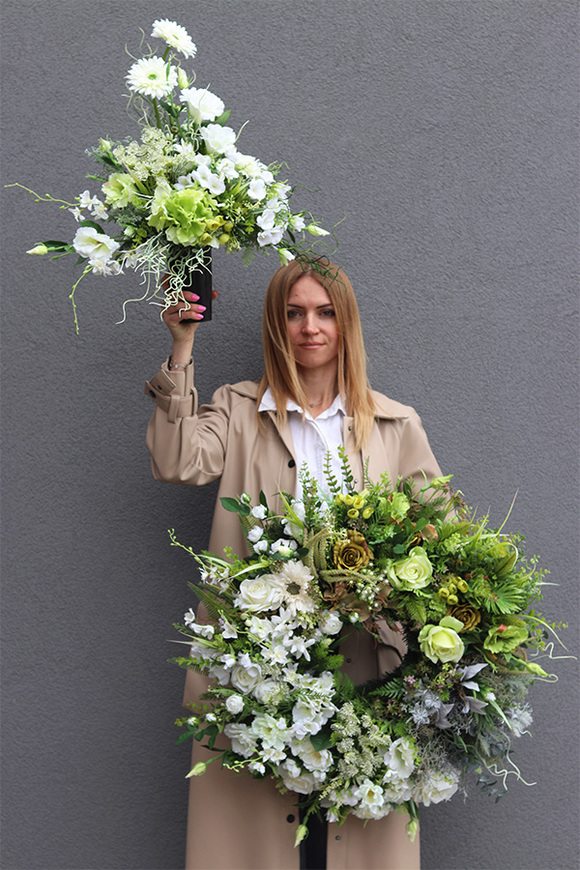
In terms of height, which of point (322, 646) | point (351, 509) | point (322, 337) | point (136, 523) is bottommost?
point (322, 646)

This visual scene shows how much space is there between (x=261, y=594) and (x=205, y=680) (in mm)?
524

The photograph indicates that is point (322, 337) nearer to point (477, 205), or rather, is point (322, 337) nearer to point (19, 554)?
point (477, 205)

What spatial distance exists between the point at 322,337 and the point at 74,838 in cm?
196

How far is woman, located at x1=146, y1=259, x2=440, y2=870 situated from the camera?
2.31 meters

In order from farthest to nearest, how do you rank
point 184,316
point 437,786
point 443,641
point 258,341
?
point 258,341 < point 184,316 < point 437,786 < point 443,641

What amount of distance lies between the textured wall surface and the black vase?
59 centimetres

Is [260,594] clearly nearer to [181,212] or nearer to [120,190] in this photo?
[181,212]

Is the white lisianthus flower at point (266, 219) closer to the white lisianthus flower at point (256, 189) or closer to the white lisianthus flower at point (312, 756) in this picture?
the white lisianthus flower at point (256, 189)

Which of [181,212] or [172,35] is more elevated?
[172,35]

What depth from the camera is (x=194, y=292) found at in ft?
7.32

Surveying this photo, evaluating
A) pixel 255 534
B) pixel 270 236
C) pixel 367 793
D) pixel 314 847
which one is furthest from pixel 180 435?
pixel 314 847

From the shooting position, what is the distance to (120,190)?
2072 mm

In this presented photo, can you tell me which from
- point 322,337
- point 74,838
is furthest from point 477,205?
point 74,838

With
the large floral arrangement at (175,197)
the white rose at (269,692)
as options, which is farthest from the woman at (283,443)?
the white rose at (269,692)
